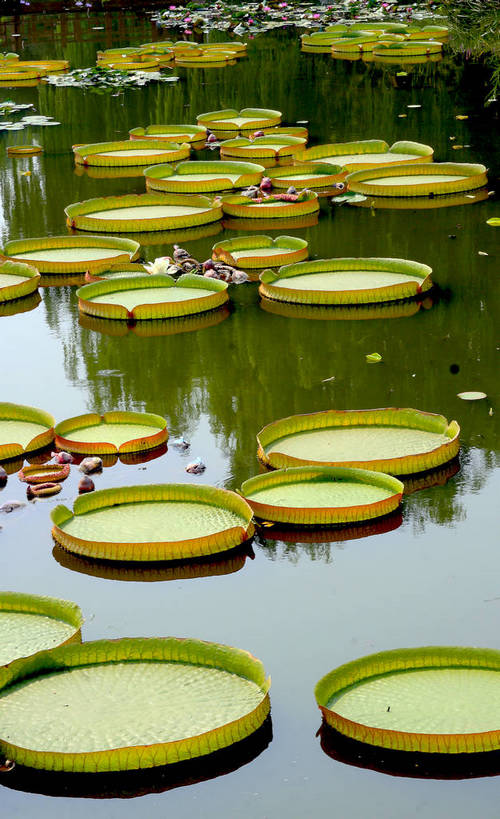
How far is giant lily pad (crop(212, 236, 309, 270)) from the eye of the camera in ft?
17.7

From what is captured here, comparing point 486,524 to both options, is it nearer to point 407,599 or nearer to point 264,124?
point 407,599

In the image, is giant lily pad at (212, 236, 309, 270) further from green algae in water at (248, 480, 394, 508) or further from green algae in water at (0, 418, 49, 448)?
green algae in water at (248, 480, 394, 508)

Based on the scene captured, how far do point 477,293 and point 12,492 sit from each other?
2.37 metres


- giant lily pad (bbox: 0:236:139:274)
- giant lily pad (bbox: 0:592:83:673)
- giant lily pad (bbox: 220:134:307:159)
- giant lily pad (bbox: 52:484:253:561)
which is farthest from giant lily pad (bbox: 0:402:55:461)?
giant lily pad (bbox: 220:134:307:159)

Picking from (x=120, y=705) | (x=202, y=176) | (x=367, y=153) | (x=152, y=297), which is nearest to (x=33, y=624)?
(x=120, y=705)

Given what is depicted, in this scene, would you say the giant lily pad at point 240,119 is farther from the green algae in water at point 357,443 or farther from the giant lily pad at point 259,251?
the green algae in water at point 357,443

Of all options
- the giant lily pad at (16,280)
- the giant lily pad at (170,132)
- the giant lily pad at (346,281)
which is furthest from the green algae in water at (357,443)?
the giant lily pad at (170,132)

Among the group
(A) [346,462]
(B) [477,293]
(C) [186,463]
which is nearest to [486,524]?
(A) [346,462]

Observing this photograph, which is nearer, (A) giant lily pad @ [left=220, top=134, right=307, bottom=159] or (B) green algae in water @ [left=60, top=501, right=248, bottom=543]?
(B) green algae in water @ [left=60, top=501, right=248, bottom=543]

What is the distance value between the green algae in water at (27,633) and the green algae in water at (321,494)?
74 cm

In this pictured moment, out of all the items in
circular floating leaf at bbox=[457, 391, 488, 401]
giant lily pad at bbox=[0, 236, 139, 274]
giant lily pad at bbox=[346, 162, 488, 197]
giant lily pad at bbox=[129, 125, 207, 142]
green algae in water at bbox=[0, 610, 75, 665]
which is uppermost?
giant lily pad at bbox=[129, 125, 207, 142]

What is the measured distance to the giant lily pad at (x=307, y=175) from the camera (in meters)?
6.81

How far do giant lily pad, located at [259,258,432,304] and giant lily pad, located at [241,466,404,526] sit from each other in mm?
1698

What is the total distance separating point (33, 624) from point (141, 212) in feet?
13.2
